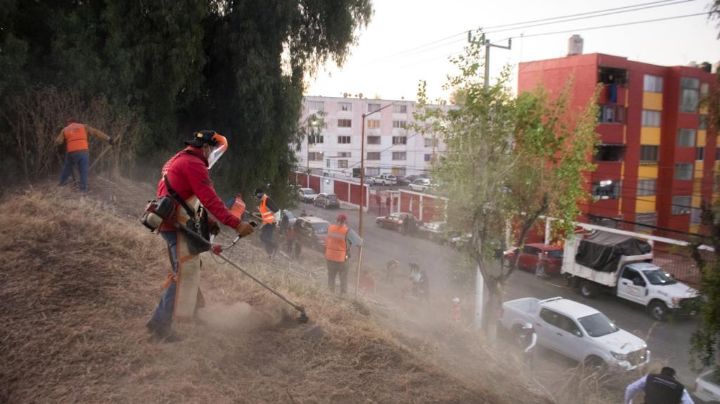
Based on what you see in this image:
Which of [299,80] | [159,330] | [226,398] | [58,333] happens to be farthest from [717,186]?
[299,80]

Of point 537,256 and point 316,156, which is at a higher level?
point 316,156

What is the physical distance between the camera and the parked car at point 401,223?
111 feet

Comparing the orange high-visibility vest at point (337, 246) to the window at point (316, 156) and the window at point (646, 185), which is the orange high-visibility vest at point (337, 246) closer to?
the window at point (646, 185)

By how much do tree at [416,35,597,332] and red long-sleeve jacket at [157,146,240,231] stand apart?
6.71m

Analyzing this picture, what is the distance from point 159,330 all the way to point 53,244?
2241 millimetres

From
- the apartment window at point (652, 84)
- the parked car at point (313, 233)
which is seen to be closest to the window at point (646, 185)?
the apartment window at point (652, 84)

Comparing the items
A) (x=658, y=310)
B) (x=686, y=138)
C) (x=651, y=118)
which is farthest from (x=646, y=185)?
(x=658, y=310)

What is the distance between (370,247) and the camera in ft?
98.1

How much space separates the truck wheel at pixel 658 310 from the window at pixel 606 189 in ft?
30.5

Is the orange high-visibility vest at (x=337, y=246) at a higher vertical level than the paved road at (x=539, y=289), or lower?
higher

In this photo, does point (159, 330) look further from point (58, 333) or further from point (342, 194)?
point (342, 194)

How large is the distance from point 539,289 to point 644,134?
14.8 metres

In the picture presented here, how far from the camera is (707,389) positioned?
1101 centimetres

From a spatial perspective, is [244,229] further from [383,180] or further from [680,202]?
[383,180]
